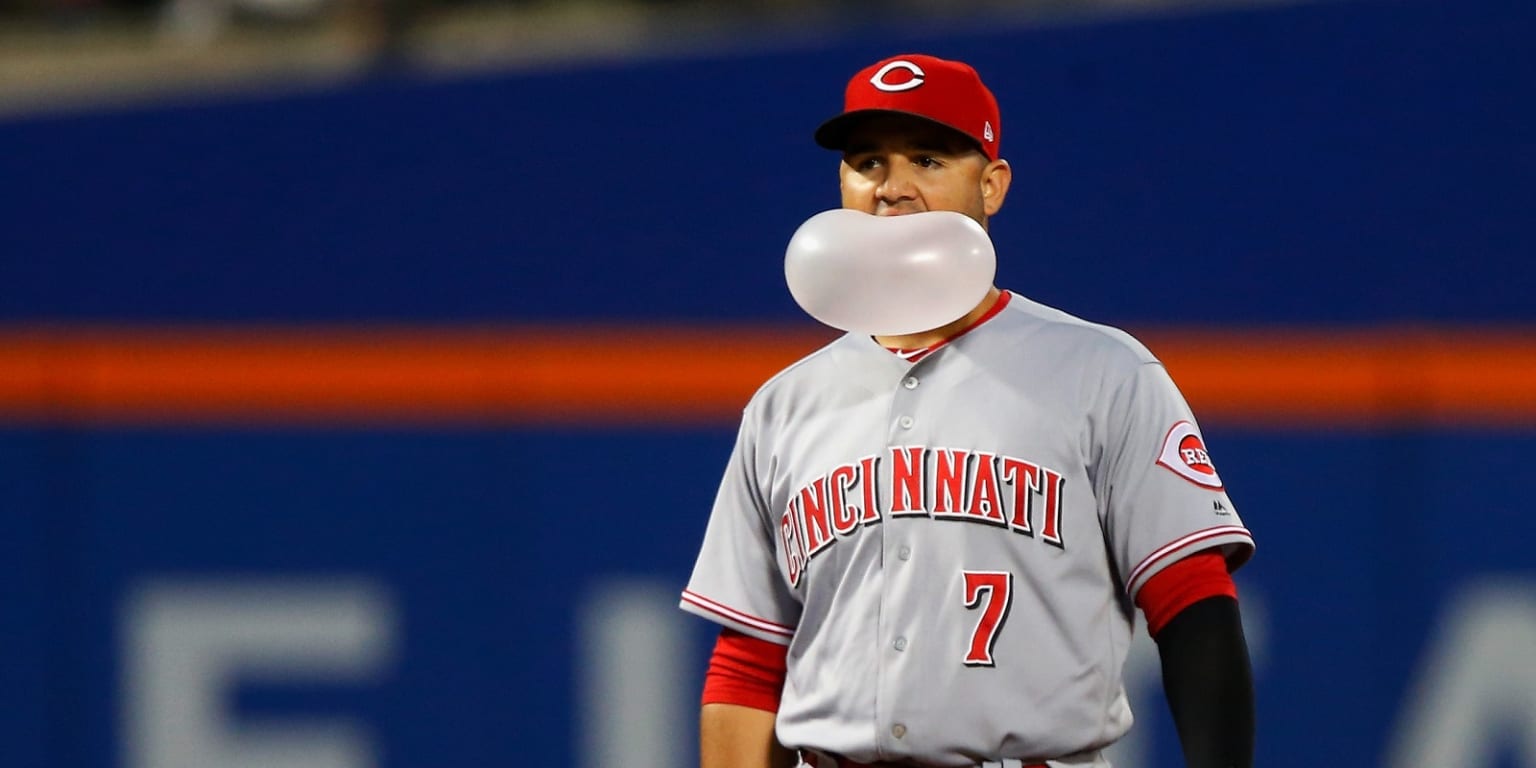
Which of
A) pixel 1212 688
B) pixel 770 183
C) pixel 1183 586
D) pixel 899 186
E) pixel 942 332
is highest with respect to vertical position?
pixel 770 183

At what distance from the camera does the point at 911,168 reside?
79.7 inches

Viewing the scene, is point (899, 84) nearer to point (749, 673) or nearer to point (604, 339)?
point (749, 673)

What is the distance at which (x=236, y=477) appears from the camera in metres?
4.43

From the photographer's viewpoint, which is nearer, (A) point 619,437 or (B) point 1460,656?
(B) point 1460,656

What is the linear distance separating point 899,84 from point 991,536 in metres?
0.47

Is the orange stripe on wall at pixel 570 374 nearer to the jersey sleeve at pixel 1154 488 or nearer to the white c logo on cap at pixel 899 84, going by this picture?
the jersey sleeve at pixel 1154 488

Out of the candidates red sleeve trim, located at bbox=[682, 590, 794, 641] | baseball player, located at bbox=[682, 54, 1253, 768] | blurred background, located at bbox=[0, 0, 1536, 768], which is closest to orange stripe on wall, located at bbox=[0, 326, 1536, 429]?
blurred background, located at bbox=[0, 0, 1536, 768]

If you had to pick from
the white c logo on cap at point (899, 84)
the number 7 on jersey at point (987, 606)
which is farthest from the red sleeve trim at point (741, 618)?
the white c logo on cap at point (899, 84)

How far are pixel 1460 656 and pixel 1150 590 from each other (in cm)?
168

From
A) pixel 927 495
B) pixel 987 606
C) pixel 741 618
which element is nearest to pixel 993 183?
pixel 927 495

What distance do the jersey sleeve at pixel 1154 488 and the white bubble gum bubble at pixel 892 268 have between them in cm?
20

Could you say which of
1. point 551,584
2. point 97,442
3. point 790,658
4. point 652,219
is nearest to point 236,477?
point 97,442

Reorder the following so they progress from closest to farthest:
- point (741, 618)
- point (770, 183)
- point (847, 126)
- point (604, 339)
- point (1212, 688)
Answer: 1. point (1212, 688)
2. point (847, 126)
3. point (741, 618)
4. point (770, 183)
5. point (604, 339)

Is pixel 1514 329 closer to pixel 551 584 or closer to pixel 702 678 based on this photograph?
pixel 702 678
